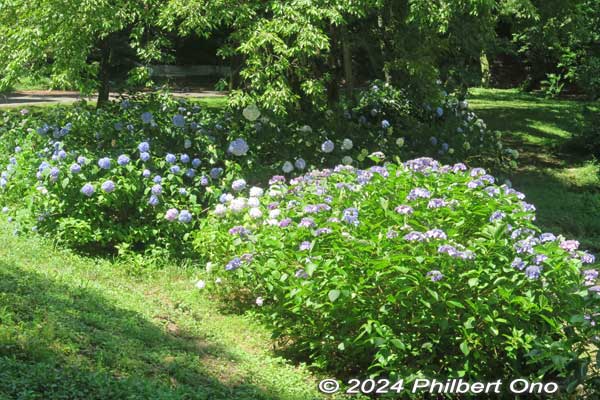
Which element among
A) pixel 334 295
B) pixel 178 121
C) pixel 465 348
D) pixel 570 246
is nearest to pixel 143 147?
pixel 178 121

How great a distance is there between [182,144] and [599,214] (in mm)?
5600

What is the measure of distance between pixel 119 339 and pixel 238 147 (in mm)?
3124

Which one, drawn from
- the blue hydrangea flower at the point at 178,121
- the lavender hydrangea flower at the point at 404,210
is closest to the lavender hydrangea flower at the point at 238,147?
the blue hydrangea flower at the point at 178,121

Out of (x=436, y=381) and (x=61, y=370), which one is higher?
(x=61, y=370)

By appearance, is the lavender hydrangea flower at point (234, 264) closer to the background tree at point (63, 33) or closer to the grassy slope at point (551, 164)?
the background tree at point (63, 33)

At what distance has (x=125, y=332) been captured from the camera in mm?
4895

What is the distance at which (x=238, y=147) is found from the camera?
24.5 ft

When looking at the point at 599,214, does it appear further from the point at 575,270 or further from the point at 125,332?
the point at 125,332

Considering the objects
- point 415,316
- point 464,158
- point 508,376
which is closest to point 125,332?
point 415,316

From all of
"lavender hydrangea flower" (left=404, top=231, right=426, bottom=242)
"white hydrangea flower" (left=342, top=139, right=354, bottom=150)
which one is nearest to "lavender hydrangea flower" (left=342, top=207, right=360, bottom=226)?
"lavender hydrangea flower" (left=404, top=231, right=426, bottom=242)

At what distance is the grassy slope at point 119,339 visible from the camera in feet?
12.6

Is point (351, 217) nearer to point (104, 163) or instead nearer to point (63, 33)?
point (104, 163)

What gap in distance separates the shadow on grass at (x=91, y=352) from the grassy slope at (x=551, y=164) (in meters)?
5.48

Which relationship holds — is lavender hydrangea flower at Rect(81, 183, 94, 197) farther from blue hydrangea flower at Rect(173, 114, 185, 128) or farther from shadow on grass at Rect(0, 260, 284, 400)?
blue hydrangea flower at Rect(173, 114, 185, 128)
